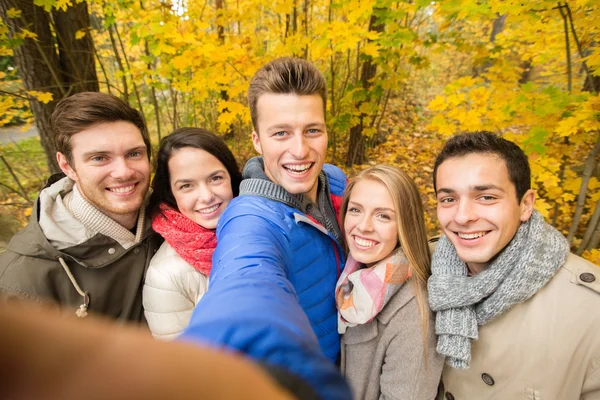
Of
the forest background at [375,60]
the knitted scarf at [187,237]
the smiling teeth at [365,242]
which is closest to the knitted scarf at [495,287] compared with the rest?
the smiling teeth at [365,242]

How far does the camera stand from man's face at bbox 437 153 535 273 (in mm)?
1370

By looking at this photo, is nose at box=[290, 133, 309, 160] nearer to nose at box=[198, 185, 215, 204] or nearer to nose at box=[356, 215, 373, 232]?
nose at box=[356, 215, 373, 232]

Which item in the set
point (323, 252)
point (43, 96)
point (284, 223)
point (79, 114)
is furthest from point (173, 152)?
point (43, 96)

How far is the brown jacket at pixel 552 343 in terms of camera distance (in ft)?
3.85

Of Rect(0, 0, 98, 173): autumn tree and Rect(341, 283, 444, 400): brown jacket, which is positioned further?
Rect(0, 0, 98, 173): autumn tree

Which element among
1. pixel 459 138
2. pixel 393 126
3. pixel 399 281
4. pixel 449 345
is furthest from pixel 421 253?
pixel 393 126

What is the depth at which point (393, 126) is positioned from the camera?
8234 millimetres

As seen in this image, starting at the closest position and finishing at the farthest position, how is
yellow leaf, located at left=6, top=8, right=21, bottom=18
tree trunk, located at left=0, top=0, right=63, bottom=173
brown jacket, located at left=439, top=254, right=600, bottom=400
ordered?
1. brown jacket, located at left=439, top=254, right=600, bottom=400
2. yellow leaf, located at left=6, top=8, right=21, bottom=18
3. tree trunk, located at left=0, top=0, right=63, bottom=173

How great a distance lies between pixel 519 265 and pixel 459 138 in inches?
26.1

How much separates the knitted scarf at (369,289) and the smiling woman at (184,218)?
0.80 meters

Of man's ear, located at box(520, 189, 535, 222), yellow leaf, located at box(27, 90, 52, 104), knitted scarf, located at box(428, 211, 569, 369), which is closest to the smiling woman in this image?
knitted scarf, located at box(428, 211, 569, 369)

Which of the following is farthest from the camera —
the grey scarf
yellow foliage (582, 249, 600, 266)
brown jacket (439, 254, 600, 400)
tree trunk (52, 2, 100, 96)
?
tree trunk (52, 2, 100, 96)

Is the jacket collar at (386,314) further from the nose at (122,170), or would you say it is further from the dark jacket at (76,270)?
the nose at (122,170)

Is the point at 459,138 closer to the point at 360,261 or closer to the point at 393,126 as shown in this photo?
the point at 360,261
